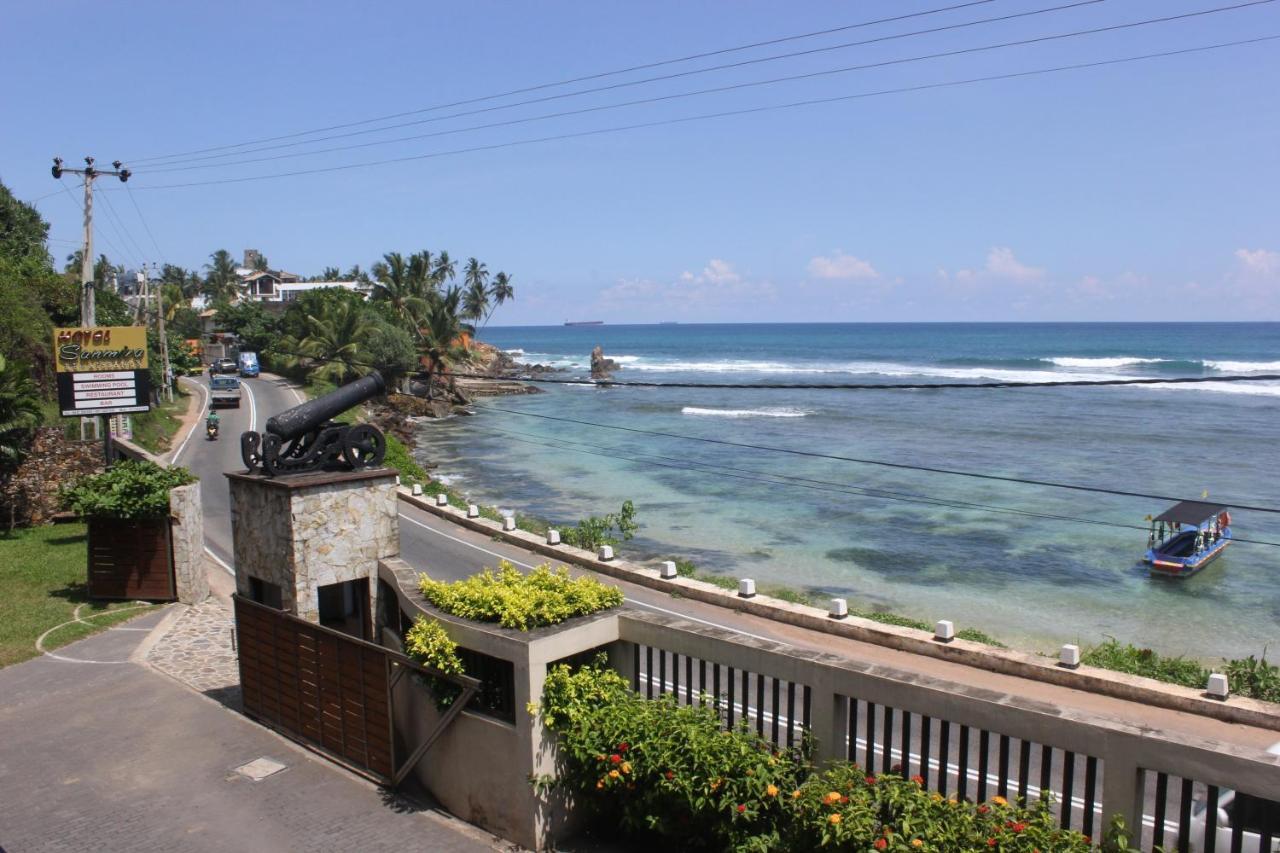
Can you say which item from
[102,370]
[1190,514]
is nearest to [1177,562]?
[1190,514]

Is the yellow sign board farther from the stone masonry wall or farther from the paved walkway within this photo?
the paved walkway

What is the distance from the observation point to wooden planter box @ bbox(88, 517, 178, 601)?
1642cm

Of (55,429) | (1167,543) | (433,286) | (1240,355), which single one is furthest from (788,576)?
(1240,355)

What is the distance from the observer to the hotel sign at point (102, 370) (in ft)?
70.2

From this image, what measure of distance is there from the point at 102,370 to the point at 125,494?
25.2 feet

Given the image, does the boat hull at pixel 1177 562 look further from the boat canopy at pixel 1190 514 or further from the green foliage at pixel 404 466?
the green foliage at pixel 404 466

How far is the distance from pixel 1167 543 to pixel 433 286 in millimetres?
60466

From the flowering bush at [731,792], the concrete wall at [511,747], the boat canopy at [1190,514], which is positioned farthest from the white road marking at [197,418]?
the boat canopy at [1190,514]

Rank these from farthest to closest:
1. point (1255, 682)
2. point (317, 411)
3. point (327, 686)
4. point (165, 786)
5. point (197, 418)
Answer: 1. point (197, 418)
2. point (1255, 682)
3. point (317, 411)
4. point (327, 686)
5. point (165, 786)

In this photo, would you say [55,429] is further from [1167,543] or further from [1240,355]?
[1240,355]

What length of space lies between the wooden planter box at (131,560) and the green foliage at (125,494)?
389mm

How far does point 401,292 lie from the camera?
231ft

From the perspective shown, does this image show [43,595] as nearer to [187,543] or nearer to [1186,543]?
[187,543]

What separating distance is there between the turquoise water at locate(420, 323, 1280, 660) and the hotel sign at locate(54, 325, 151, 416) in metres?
14.7
